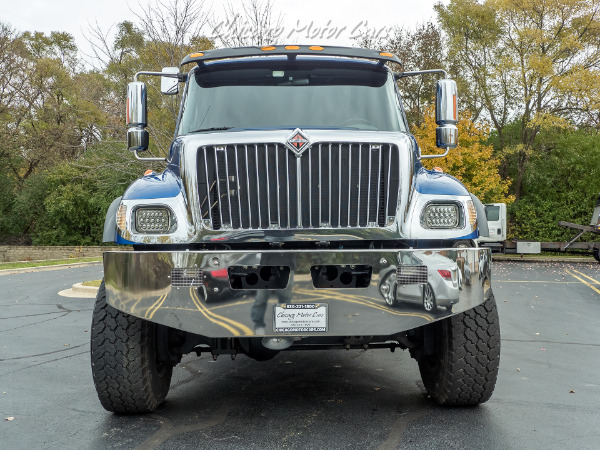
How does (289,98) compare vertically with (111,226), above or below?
above

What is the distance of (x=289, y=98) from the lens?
4.82m

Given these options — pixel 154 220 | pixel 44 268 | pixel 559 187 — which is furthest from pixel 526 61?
pixel 154 220

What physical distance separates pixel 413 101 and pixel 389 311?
32.6 m

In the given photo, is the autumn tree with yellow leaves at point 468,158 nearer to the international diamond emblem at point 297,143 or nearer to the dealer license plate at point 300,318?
the international diamond emblem at point 297,143

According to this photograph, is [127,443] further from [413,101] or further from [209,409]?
[413,101]

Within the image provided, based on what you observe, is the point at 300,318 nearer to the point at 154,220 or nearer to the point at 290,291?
the point at 290,291

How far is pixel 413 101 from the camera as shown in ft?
114

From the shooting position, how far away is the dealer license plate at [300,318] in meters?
3.45

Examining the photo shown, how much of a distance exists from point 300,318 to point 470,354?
4.07 feet

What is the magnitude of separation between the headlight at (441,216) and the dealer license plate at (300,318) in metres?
0.87

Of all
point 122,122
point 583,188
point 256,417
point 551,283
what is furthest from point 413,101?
point 256,417

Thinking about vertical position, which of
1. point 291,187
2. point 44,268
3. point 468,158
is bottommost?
point 44,268

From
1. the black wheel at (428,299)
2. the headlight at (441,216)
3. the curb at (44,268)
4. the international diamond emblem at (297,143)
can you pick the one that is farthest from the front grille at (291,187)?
the curb at (44,268)

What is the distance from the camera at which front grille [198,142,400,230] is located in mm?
3781
